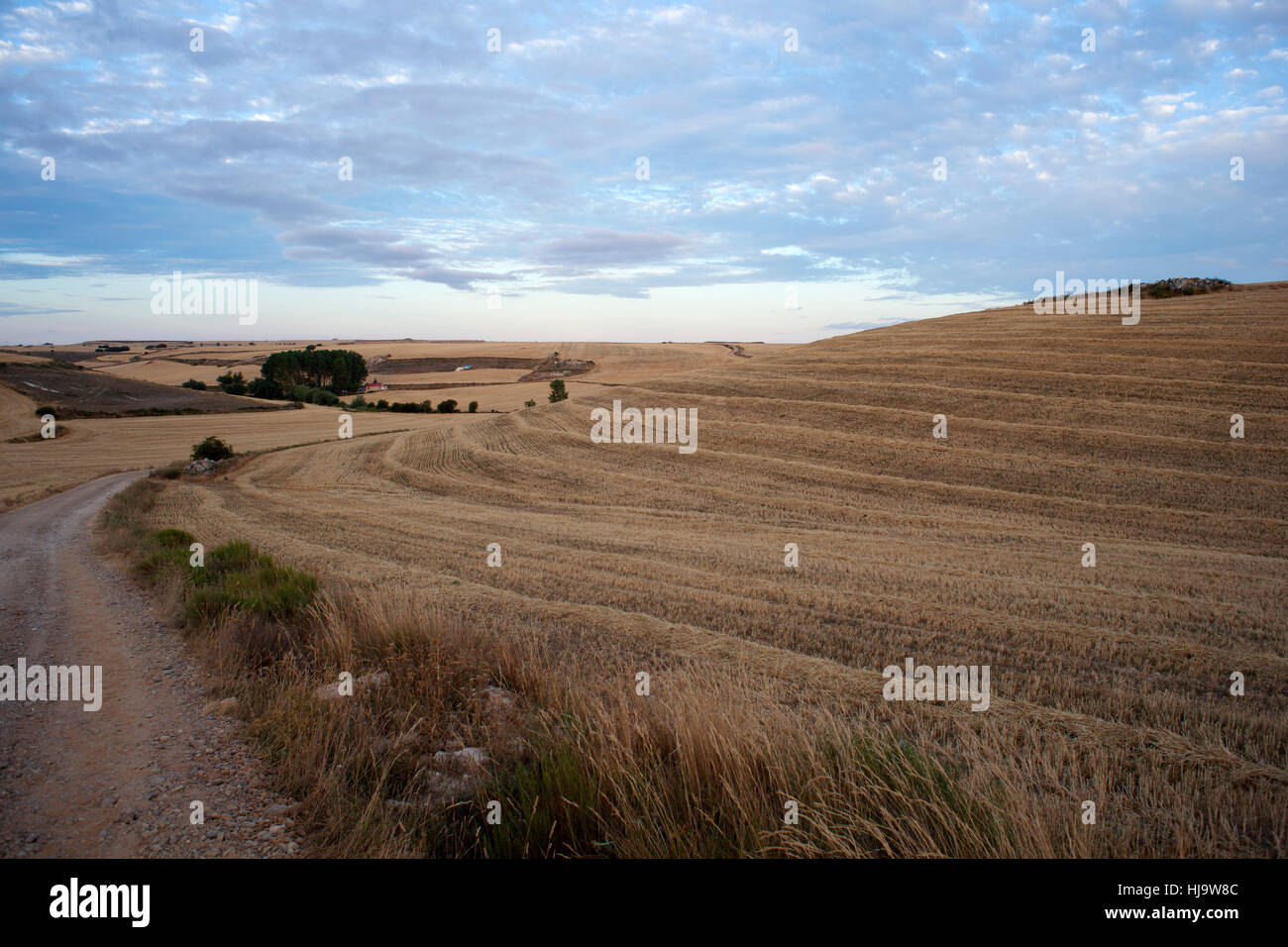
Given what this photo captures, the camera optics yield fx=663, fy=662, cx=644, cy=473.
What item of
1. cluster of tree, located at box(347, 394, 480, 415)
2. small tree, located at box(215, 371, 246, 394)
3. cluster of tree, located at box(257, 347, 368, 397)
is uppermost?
cluster of tree, located at box(257, 347, 368, 397)

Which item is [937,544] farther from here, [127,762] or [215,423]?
[215,423]

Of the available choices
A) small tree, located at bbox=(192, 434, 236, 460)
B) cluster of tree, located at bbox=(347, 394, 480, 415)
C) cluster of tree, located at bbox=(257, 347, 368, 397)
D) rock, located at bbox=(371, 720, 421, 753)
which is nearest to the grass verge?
rock, located at bbox=(371, 720, 421, 753)

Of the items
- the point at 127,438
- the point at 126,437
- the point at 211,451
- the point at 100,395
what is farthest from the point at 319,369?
the point at 211,451

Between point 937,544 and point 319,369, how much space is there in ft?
336

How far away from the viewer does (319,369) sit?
3949 inches

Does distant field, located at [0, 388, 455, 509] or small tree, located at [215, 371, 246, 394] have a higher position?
small tree, located at [215, 371, 246, 394]

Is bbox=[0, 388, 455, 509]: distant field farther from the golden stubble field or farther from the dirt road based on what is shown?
the dirt road

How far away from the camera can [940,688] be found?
7.49 m

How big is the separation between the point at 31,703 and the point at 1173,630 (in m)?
13.9

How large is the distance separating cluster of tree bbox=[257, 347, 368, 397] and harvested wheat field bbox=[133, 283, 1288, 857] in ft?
198

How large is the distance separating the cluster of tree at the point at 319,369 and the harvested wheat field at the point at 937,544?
60382mm

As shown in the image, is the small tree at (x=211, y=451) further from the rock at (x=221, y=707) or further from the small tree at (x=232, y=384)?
the small tree at (x=232, y=384)

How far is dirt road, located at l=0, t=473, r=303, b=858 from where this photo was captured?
3.96 m
